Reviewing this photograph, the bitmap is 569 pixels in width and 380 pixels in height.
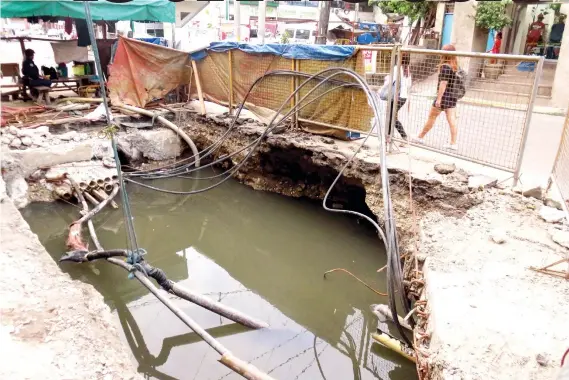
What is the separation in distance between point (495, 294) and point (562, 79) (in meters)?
10.5

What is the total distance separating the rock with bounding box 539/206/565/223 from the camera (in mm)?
5160

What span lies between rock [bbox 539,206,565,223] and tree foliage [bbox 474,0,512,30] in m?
10.2

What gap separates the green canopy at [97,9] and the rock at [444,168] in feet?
27.9

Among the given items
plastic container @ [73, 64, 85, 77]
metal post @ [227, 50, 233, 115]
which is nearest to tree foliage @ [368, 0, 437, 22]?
metal post @ [227, 50, 233, 115]

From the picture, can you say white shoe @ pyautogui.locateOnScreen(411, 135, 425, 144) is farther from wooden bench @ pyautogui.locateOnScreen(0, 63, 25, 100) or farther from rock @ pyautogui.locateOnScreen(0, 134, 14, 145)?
wooden bench @ pyautogui.locateOnScreen(0, 63, 25, 100)

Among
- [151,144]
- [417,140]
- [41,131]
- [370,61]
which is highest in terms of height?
[370,61]

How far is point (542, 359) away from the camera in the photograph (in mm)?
3105

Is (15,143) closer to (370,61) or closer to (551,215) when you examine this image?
(370,61)

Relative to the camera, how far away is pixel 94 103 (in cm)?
1134

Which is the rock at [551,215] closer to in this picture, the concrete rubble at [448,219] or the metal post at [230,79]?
the concrete rubble at [448,219]

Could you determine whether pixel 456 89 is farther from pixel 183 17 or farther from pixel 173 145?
pixel 183 17

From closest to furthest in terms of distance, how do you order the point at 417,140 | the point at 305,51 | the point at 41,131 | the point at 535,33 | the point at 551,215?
the point at 551,215
the point at 417,140
the point at 305,51
the point at 41,131
the point at 535,33

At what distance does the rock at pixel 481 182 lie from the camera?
5.99m

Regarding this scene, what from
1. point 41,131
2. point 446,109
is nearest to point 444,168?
point 446,109
